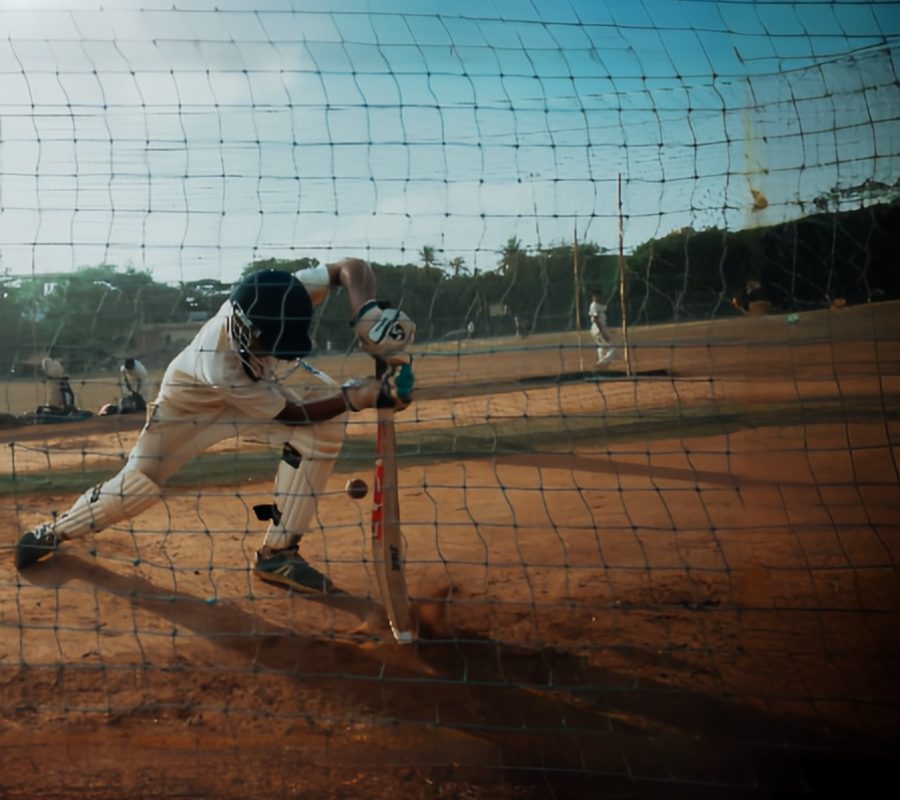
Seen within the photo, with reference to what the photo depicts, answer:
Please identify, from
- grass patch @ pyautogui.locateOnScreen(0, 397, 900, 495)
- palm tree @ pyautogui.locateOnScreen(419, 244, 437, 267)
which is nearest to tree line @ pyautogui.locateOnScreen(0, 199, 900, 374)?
palm tree @ pyautogui.locateOnScreen(419, 244, 437, 267)

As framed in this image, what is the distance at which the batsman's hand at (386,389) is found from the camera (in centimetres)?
386

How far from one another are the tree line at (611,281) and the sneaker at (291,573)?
137cm

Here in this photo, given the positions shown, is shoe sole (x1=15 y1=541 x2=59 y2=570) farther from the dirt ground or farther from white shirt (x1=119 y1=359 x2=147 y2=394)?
white shirt (x1=119 y1=359 x2=147 y2=394)

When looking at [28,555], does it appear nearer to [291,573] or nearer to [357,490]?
[291,573]

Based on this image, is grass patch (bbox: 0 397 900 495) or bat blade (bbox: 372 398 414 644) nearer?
bat blade (bbox: 372 398 414 644)

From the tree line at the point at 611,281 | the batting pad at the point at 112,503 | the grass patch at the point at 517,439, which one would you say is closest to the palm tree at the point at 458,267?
the tree line at the point at 611,281

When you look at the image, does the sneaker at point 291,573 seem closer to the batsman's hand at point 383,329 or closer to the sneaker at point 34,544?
the sneaker at point 34,544

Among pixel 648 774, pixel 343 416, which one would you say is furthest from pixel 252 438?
pixel 648 774

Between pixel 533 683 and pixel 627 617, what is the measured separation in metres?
0.77

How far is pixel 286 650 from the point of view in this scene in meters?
4.25

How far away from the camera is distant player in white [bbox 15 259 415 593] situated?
396cm

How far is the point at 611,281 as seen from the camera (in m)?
4.15

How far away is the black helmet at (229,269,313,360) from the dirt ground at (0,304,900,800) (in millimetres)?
270

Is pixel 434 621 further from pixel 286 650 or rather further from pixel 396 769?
pixel 396 769
